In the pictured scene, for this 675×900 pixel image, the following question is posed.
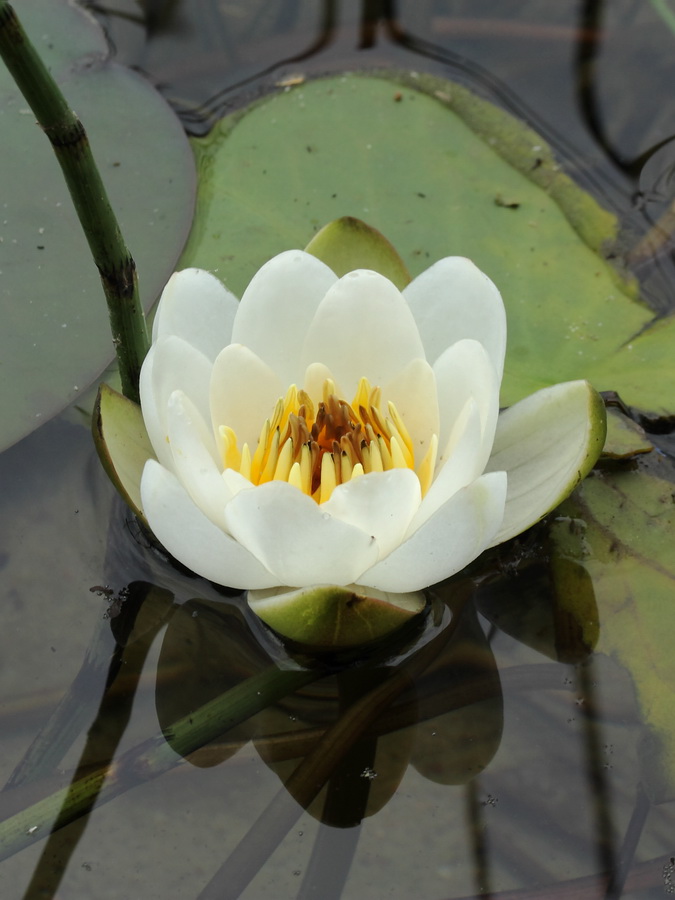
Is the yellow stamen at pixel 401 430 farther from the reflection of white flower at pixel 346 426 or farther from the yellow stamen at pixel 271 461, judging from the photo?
the yellow stamen at pixel 271 461

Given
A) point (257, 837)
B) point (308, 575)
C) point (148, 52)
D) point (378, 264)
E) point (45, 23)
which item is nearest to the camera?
point (308, 575)

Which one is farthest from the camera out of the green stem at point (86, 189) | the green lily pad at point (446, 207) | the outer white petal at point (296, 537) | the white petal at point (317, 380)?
the green lily pad at point (446, 207)

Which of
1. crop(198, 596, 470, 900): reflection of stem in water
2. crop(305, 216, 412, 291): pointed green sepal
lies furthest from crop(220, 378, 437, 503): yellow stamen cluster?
crop(198, 596, 470, 900): reflection of stem in water

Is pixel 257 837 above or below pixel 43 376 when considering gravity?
below

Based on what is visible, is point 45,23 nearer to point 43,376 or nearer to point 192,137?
point 192,137

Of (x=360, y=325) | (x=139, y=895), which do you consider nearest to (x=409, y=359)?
(x=360, y=325)

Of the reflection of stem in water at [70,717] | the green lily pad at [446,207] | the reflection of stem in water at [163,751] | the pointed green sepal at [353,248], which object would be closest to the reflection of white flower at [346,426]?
the pointed green sepal at [353,248]

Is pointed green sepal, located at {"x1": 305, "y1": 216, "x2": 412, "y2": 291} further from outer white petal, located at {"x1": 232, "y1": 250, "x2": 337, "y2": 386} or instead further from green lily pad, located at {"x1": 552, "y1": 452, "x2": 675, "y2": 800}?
green lily pad, located at {"x1": 552, "y1": 452, "x2": 675, "y2": 800}

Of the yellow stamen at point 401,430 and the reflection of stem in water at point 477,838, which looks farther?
the yellow stamen at point 401,430
